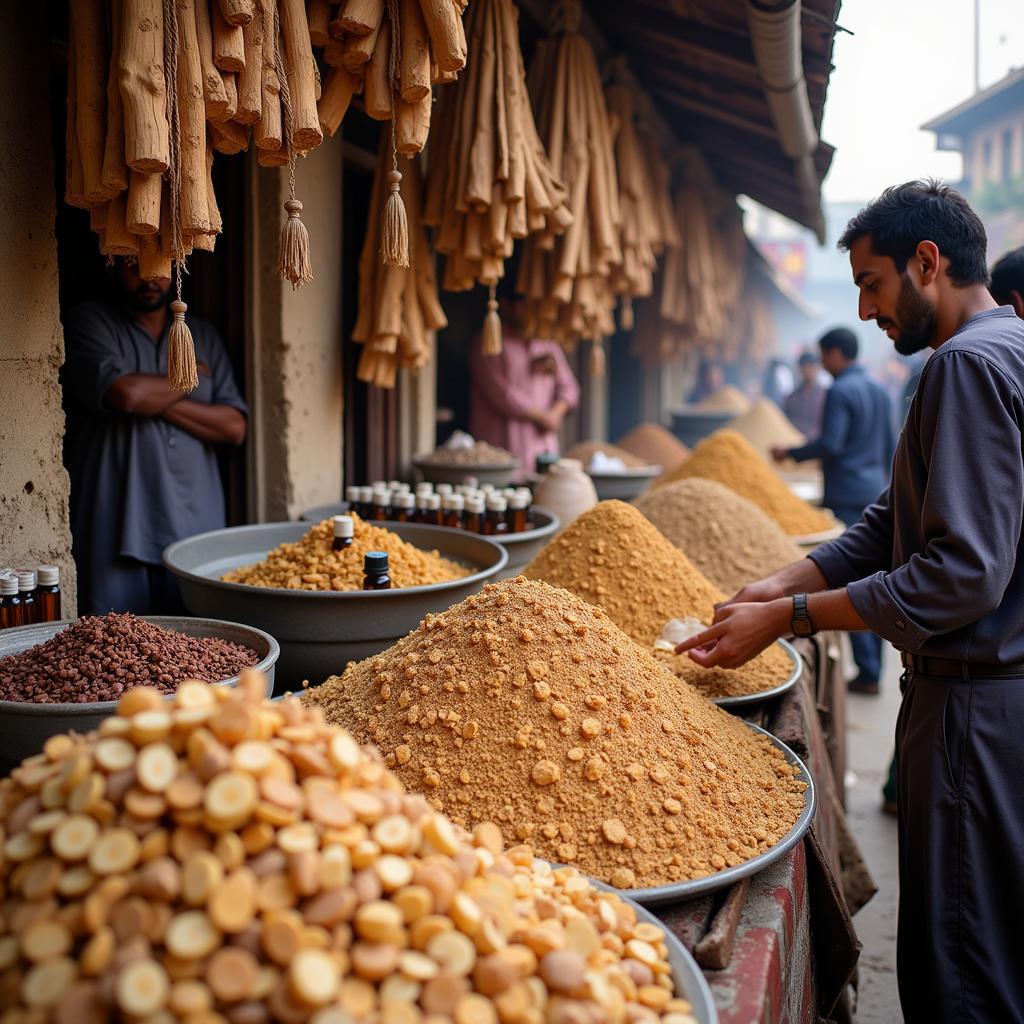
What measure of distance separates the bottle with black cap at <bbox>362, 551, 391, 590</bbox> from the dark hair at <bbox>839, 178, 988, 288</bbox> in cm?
103

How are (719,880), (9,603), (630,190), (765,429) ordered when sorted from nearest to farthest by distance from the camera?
1. (719,880)
2. (9,603)
3. (630,190)
4. (765,429)

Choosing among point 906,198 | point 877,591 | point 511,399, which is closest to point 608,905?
point 877,591

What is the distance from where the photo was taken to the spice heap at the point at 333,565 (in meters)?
1.82

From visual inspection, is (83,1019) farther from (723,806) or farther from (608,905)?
(723,806)

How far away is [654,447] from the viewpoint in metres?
5.68

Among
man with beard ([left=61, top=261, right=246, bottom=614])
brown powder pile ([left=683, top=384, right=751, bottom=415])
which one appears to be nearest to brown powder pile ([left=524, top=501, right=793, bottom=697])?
man with beard ([left=61, top=261, right=246, bottom=614])

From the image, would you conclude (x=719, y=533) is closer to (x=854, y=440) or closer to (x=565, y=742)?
(x=565, y=742)

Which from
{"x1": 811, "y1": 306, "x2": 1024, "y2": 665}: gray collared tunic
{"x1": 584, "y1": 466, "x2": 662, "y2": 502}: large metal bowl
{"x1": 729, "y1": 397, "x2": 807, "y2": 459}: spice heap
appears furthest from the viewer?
{"x1": 729, "y1": 397, "x2": 807, "y2": 459}: spice heap

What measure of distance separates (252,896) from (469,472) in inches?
95.7

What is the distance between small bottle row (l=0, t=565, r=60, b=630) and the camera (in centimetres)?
154

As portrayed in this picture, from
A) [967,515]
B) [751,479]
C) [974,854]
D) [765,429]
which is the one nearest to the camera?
[967,515]

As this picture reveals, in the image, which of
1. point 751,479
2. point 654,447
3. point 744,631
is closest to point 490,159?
point 744,631

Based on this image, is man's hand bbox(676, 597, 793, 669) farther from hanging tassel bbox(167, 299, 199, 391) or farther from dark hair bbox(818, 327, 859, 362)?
dark hair bbox(818, 327, 859, 362)

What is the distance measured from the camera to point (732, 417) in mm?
7676
